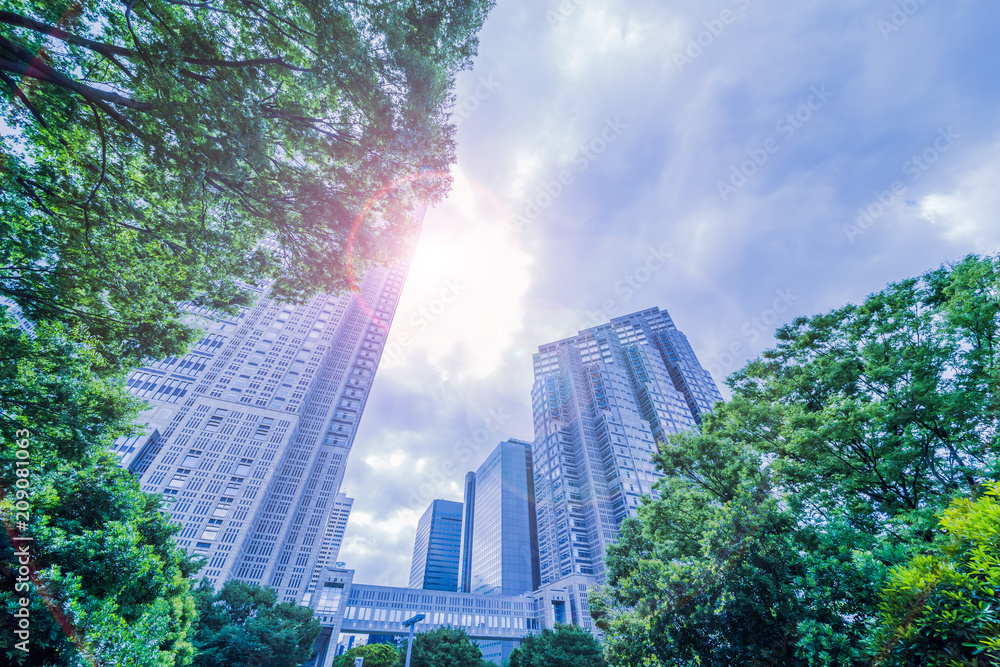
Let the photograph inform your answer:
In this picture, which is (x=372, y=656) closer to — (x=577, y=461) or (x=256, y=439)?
(x=256, y=439)

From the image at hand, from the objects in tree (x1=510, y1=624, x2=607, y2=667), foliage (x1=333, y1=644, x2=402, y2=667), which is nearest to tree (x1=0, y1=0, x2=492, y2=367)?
tree (x1=510, y1=624, x2=607, y2=667)

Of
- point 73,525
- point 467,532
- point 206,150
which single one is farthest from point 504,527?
point 206,150

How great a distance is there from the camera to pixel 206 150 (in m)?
6.84

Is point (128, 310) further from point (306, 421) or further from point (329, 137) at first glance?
point (306, 421)

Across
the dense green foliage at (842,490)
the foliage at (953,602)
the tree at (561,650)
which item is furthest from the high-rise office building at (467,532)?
the foliage at (953,602)

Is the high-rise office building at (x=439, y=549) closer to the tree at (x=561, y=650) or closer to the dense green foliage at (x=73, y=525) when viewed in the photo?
the tree at (x=561, y=650)

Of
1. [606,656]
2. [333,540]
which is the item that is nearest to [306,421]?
[606,656]

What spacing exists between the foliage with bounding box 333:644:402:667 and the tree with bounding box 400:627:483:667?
17.3 m

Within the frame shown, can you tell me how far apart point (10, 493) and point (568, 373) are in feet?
303

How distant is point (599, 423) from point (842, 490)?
75.1m

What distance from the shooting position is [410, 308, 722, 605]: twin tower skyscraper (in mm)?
69938

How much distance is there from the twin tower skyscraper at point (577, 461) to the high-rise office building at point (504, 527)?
Result: 0.28 m

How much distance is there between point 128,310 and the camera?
9547 millimetres

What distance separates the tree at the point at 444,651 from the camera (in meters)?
27.9
